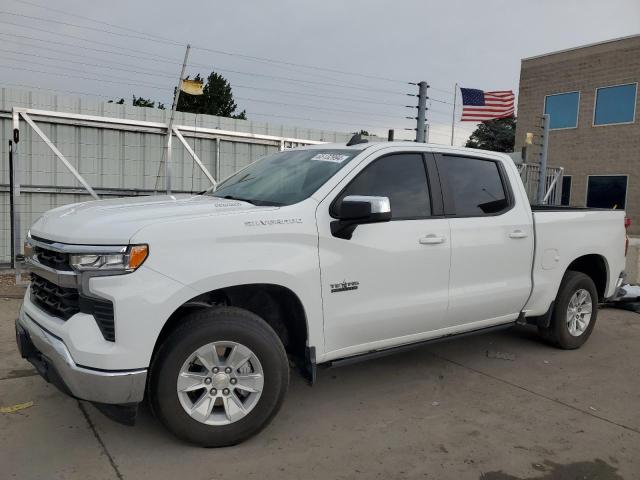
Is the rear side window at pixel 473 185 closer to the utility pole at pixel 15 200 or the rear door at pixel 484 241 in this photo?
the rear door at pixel 484 241

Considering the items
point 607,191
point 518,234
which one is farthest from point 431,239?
point 607,191

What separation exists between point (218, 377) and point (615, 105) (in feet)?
67.9

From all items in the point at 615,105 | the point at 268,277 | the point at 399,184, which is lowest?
the point at 268,277

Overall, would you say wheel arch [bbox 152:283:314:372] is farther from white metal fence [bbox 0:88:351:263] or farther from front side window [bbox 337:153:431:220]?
white metal fence [bbox 0:88:351:263]

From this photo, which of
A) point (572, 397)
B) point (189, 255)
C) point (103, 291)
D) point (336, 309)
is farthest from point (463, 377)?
point (103, 291)

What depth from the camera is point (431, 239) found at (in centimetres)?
406

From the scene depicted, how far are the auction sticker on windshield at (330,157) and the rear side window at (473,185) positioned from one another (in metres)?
0.86

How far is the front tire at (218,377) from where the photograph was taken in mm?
3051

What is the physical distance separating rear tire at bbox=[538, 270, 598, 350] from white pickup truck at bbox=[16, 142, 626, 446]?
1.87 ft

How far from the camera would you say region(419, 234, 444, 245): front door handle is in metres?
4.01

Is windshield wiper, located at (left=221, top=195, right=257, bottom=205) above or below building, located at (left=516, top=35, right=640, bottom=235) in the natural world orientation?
below

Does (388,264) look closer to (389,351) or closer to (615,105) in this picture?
(389,351)

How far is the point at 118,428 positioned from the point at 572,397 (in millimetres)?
3338

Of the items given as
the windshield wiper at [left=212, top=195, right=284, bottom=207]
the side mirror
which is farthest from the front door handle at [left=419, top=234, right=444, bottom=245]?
the windshield wiper at [left=212, top=195, right=284, bottom=207]
